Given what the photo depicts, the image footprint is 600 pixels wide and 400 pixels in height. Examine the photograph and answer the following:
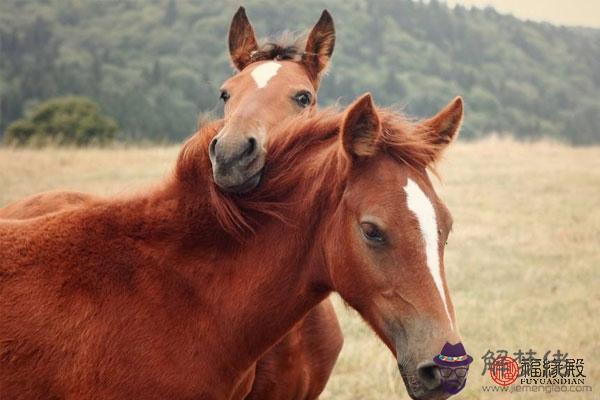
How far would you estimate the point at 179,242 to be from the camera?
315 cm

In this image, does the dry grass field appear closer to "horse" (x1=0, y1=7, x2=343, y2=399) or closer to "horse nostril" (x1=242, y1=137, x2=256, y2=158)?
"horse nostril" (x1=242, y1=137, x2=256, y2=158)

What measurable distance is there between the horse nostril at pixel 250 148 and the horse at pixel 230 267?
8.8 inches

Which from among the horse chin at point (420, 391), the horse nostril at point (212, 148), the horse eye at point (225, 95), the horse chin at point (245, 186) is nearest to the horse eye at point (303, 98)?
the horse eye at point (225, 95)

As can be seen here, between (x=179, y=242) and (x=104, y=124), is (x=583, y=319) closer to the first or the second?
(x=179, y=242)

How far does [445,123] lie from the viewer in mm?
3189

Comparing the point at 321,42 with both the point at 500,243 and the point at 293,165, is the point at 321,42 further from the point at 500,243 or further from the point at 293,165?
the point at 500,243

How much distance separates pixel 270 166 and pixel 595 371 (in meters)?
4.59

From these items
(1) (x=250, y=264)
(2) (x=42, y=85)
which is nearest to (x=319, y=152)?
(1) (x=250, y=264)

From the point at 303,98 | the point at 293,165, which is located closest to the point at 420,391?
the point at 293,165

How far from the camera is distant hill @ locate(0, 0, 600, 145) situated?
93.7 ft

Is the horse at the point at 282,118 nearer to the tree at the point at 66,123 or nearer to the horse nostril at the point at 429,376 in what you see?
the horse nostril at the point at 429,376

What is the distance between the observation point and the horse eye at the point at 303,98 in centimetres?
497

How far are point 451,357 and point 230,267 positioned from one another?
100 cm

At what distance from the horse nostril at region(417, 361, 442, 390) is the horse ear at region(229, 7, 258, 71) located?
386 cm
